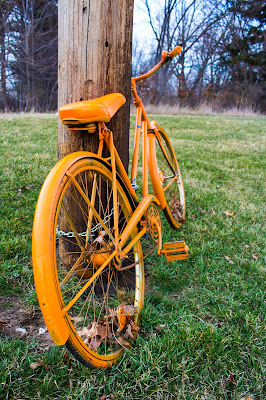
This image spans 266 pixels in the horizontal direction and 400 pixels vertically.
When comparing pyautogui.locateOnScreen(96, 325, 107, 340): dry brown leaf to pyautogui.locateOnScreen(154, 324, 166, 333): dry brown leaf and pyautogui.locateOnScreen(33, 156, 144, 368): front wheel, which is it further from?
pyautogui.locateOnScreen(154, 324, 166, 333): dry brown leaf

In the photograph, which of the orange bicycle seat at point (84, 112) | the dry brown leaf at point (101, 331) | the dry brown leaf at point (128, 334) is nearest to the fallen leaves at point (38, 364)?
the dry brown leaf at point (101, 331)

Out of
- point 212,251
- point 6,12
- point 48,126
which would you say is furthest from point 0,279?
point 6,12

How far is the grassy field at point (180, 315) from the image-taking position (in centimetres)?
156

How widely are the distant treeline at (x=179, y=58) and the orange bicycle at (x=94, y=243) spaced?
15708mm

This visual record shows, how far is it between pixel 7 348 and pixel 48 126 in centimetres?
655

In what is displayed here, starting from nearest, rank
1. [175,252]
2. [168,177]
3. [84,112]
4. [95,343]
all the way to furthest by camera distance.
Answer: [84,112] → [95,343] → [175,252] → [168,177]

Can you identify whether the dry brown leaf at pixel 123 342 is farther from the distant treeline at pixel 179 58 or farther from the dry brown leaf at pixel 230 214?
the distant treeline at pixel 179 58

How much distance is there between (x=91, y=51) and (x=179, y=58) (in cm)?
2539

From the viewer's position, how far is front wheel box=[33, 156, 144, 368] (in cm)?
119

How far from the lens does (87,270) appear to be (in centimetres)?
185

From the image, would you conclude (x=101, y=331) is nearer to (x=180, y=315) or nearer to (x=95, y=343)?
(x=95, y=343)

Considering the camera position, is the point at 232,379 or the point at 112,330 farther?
the point at 112,330

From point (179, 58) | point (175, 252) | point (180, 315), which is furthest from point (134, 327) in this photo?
point (179, 58)

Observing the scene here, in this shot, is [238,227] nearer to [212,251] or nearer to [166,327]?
[212,251]
